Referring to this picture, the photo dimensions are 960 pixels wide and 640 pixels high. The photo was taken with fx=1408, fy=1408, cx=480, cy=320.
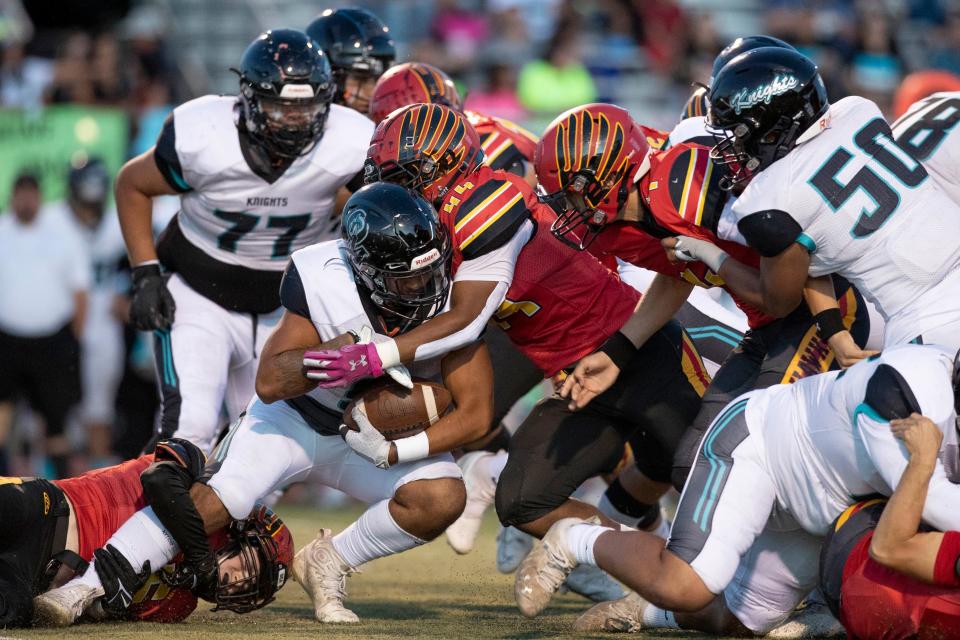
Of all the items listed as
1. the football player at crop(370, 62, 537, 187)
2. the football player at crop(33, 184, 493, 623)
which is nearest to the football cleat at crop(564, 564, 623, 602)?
the football player at crop(33, 184, 493, 623)

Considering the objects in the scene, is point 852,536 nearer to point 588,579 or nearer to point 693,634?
point 693,634

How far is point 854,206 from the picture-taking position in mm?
4516

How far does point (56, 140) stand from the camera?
1021cm

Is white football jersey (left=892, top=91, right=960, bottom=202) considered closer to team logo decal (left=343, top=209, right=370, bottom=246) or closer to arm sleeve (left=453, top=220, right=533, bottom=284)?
arm sleeve (left=453, top=220, right=533, bottom=284)

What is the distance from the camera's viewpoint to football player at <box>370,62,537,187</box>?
20.8 ft

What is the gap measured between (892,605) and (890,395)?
0.57 meters

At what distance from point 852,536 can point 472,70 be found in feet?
26.3

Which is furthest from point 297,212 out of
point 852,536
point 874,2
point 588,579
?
point 874,2

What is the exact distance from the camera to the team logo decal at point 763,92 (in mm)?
4617

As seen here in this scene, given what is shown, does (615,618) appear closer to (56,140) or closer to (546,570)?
(546,570)

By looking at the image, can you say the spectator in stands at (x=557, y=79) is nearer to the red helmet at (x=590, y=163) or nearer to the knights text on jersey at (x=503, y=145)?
the knights text on jersey at (x=503, y=145)

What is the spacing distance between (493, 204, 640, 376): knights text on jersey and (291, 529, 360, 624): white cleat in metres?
1.08

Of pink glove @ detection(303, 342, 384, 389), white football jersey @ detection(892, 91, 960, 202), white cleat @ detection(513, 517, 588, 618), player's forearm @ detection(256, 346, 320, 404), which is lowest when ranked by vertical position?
white cleat @ detection(513, 517, 588, 618)

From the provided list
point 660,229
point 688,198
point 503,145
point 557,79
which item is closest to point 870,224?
point 688,198
